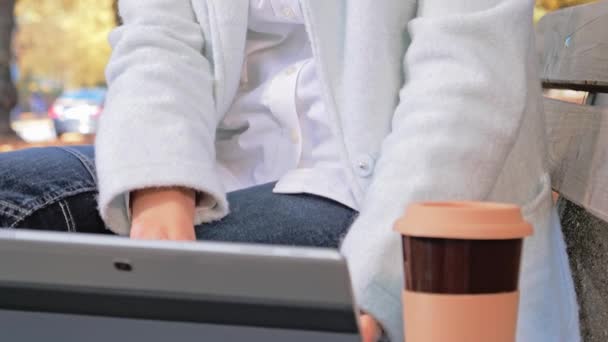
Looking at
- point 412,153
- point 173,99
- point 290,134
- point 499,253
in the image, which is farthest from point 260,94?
point 499,253

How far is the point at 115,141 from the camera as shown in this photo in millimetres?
1210

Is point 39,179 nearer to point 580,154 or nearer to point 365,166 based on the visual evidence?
point 365,166

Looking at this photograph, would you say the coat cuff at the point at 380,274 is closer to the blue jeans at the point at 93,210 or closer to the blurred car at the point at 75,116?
the blue jeans at the point at 93,210

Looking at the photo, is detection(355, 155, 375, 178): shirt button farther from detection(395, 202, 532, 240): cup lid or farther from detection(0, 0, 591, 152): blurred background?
detection(0, 0, 591, 152): blurred background

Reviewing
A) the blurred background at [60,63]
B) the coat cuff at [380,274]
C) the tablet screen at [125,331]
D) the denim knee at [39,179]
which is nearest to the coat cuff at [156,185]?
the denim knee at [39,179]

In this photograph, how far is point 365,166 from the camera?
1.22 m

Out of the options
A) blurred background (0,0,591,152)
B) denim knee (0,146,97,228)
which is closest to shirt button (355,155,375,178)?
denim knee (0,146,97,228)

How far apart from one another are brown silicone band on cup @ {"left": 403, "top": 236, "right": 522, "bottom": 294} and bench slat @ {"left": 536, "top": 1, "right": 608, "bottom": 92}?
72cm

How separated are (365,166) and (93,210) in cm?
43

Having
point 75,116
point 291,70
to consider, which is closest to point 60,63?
point 75,116

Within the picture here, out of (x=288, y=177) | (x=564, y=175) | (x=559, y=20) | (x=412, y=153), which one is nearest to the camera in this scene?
(x=412, y=153)

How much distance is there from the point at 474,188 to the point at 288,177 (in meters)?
0.37

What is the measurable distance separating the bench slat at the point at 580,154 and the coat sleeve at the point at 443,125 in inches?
6.4

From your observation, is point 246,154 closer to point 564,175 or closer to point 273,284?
point 564,175
